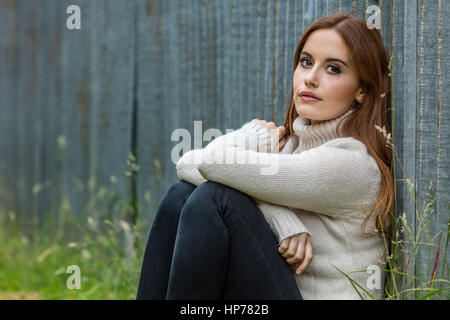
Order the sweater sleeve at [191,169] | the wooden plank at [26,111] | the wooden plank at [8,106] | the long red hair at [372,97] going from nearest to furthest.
A: the long red hair at [372,97] < the sweater sleeve at [191,169] < the wooden plank at [26,111] < the wooden plank at [8,106]

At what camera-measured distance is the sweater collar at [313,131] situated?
2.13 m

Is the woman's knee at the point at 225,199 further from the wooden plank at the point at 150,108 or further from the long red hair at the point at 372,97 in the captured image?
the wooden plank at the point at 150,108

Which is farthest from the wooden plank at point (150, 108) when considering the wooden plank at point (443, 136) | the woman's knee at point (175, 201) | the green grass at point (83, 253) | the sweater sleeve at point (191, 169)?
the wooden plank at point (443, 136)

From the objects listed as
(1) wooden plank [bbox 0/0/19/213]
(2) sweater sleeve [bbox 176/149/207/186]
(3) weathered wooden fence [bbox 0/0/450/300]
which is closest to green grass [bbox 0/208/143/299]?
(3) weathered wooden fence [bbox 0/0/450/300]

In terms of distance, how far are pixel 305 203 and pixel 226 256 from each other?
323 millimetres

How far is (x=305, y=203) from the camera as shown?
1.96 m

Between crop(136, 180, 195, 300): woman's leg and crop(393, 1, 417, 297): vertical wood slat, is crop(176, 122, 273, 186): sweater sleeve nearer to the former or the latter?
crop(136, 180, 195, 300): woman's leg

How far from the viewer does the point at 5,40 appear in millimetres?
5559

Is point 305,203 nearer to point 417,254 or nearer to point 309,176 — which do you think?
point 309,176

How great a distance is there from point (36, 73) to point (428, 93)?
4.05 m

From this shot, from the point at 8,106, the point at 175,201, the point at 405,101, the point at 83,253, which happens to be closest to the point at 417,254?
the point at 405,101

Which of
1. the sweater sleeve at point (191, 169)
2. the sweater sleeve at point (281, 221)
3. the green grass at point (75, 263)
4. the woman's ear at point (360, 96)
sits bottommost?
the green grass at point (75, 263)

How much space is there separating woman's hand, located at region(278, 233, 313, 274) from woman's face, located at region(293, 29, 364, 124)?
0.47m
